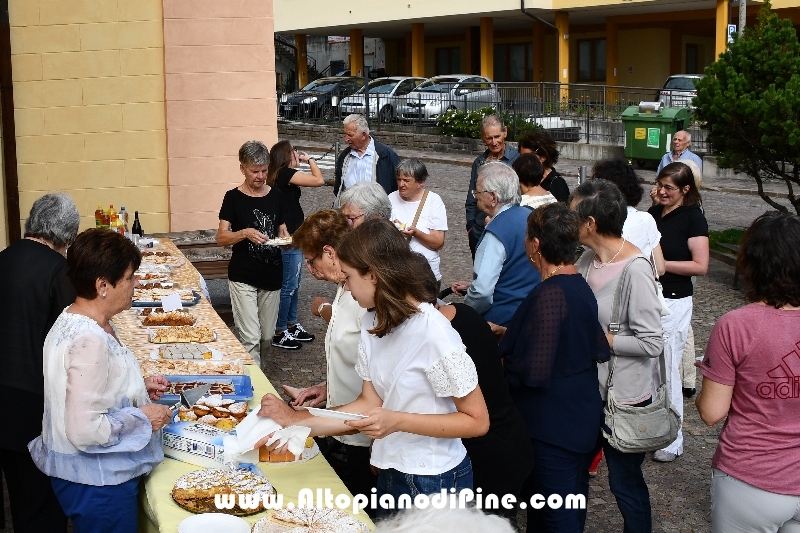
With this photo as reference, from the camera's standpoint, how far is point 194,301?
6320mm

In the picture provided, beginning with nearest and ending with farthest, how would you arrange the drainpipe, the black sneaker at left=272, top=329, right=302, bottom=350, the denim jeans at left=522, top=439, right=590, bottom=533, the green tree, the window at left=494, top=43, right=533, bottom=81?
1. the denim jeans at left=522, top=439, right=590, bottom=533
2. the black sneaker at left=272, top=329, right=302, bottom=350
3. the drainpipe
4. the green tree
5. the window at left=494, top=43, right=533, bottom=81

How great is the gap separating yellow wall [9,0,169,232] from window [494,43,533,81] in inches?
1090

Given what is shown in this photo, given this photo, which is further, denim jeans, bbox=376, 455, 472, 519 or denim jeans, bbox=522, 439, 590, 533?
denim jeans, bbox=522, 439, 590, 533

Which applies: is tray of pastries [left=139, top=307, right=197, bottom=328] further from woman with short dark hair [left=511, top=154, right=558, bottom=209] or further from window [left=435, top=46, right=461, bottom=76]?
window [left=435, top=46, right=461, bottom=76]

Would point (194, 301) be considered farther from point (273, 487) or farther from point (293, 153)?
point (273, 487)

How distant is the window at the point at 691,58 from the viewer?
33.1 m

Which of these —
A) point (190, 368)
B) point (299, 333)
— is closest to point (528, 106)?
point (299, 333)

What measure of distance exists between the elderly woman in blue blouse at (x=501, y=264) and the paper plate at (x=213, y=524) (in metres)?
2.12

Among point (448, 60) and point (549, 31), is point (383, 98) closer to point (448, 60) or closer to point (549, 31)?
point (549, 31)

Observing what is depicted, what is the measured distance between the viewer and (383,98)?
86.4ft

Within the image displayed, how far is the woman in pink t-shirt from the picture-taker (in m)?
3.23

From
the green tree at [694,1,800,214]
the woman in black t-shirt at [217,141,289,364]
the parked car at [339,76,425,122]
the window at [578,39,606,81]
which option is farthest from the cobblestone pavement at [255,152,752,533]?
the window at [578,39,606,81]

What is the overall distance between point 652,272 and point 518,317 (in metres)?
0.74

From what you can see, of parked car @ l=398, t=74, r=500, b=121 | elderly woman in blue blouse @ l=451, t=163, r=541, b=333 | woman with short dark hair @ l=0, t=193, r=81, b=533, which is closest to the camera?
woman with short dark hair @ l=0, t=193, r=81, b=533
